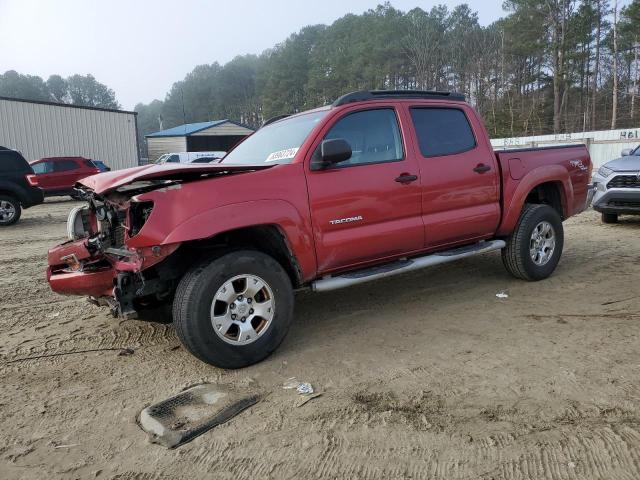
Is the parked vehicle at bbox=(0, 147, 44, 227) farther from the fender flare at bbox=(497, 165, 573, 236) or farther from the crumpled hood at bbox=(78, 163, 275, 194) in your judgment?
the fender flare at bbox=(497, 165, 573, 236)

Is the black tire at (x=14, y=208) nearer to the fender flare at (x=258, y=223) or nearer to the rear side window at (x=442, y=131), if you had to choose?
the fender flare at (x=258, y=223)

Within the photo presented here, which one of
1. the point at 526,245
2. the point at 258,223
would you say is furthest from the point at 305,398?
the point at 526,245

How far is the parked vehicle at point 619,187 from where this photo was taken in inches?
343

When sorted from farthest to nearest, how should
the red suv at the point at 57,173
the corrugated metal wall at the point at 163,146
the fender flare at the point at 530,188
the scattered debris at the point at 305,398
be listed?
the corrugated metal wall at the point at 163,146, the red suv at the point at 57,173, the fender flare at the point at 530,188, the scattered debris at the point at 305,398

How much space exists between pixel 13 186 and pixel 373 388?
462 inches

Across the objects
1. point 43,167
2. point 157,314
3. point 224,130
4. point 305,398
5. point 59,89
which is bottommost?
point 305,398

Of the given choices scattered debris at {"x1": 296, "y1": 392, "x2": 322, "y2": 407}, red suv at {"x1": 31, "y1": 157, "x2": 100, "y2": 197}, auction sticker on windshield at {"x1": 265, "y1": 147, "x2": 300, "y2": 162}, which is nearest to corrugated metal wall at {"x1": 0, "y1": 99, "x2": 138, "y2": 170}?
red suv at {"x1": 31, "y1": 157, "x2": 100, "y2": 197}

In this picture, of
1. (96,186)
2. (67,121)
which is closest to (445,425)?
(96,186)

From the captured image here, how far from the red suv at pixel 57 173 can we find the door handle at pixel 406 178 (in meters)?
16.0

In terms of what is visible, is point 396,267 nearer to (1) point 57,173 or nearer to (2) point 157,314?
(2) point 157,314

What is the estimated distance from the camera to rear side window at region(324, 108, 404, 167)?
4.23m

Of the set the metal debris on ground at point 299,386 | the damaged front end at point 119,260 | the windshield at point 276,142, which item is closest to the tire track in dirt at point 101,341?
the damaged front end at point 119,260

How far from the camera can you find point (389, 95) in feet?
15.1

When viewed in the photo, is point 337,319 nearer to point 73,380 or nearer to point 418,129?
point 418,129
